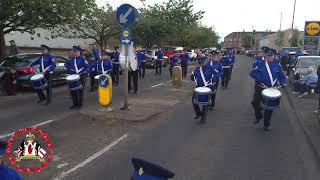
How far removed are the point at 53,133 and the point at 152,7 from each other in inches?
1546

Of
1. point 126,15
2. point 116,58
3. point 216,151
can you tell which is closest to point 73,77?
point 126,15

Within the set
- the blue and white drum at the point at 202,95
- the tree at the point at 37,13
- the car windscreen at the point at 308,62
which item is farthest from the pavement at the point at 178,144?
the car windscreen at the point at 308,62

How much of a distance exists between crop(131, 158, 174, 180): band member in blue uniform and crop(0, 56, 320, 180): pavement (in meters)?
2.74

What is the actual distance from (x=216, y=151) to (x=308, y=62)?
12610 mm

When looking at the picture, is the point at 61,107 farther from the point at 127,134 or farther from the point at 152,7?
the point at 152,7

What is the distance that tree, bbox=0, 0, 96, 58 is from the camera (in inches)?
688

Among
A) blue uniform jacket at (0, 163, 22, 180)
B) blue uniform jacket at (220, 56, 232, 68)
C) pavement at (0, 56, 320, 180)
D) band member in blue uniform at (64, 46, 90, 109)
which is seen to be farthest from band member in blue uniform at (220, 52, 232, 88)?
blue uniform jacket at (0, 163, 22, 180)

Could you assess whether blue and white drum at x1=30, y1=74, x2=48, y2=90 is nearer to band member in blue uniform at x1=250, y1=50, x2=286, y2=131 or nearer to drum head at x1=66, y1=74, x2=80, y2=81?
drum head at x1=66, y1=74, x2=80, y2=81

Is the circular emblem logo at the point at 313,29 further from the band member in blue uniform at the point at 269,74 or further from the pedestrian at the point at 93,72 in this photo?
the band member in blue uniform at the point at 269,74

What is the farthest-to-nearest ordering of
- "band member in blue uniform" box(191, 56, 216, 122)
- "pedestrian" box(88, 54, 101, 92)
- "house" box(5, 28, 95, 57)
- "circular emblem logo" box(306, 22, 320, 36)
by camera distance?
"house" box(5, 28, 95, 57) → "circular emblem logo" box(306, 22, 320, 36) → "pedestrian" box(88, 54, 101, 92) → "band member in blue uniform" box(191, 56, 216, 122)

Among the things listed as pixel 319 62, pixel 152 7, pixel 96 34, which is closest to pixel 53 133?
pixel 319 62

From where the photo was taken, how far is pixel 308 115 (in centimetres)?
1291

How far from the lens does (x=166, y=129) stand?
1027 cm

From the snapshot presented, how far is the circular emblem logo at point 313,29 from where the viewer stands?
1083 inches
